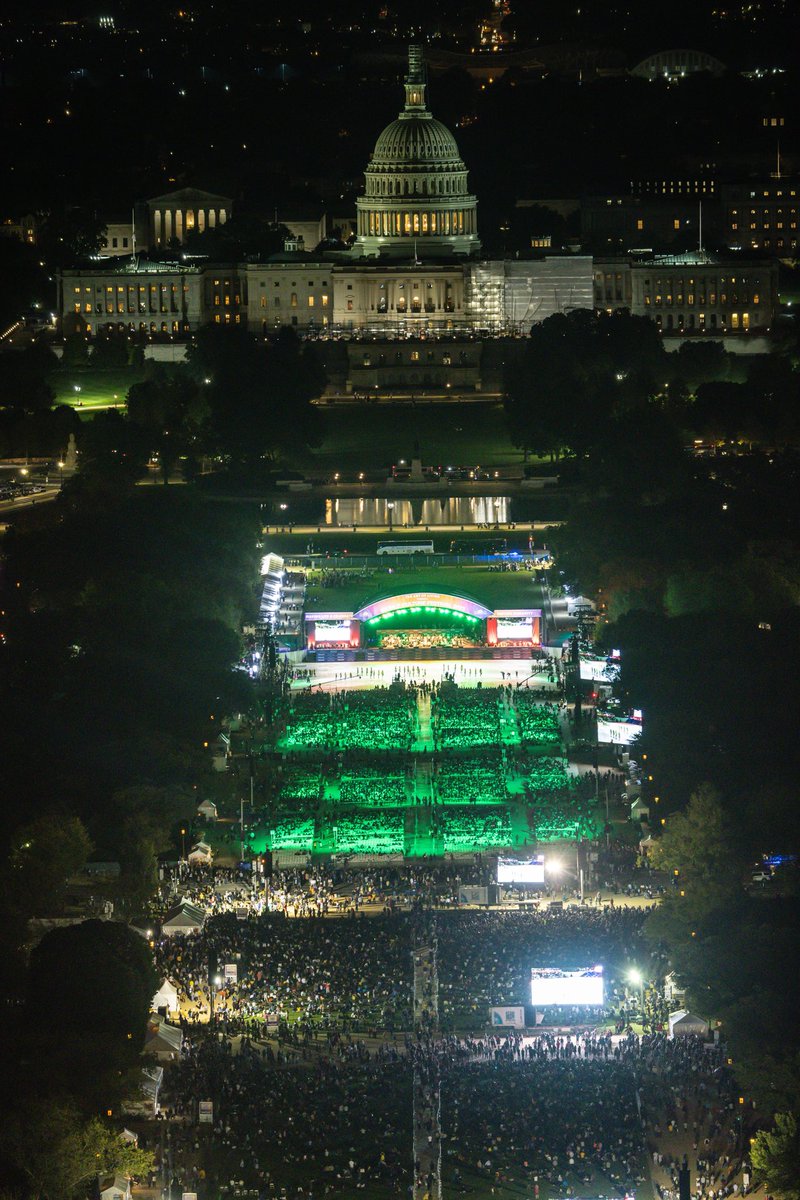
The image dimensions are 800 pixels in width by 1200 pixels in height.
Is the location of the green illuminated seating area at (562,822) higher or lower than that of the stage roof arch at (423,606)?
lower

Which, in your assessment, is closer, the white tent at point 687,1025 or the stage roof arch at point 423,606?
the white tent at point 687,1025

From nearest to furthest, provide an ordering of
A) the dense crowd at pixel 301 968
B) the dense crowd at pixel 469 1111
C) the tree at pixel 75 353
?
the dense crowd at pixel 469 1111 < the dense crowd at pixel 301 968 < the tree at pixel 75 353

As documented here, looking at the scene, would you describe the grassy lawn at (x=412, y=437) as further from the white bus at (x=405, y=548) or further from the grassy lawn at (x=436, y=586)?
the grassy lawn at (x=436, y=586)

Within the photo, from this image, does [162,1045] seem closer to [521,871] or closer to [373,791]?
[521,871]

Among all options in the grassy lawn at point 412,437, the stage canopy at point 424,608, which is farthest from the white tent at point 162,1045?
the grassy lawn at point 412,437

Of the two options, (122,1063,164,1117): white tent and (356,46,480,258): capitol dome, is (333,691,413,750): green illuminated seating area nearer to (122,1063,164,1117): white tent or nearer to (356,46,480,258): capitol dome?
(122,1063,164,1117): white tent
